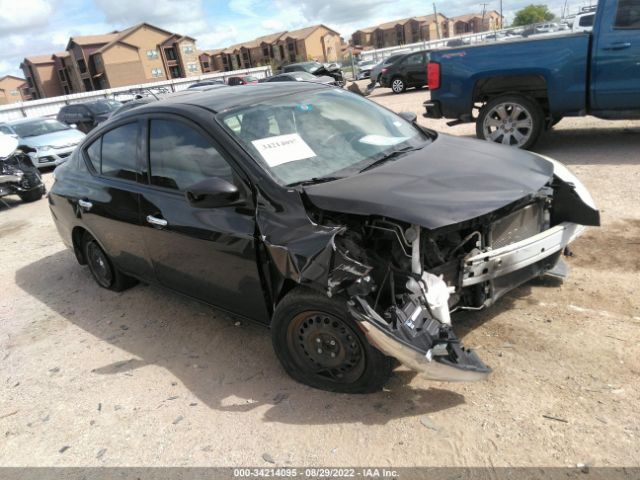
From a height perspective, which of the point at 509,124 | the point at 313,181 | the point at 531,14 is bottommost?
the point at 509,124

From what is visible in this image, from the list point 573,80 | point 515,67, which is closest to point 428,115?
point 515,67

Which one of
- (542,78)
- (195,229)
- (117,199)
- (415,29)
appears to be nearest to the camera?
(195,229)

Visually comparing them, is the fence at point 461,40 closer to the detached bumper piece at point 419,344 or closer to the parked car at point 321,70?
the parked car at point 321,70

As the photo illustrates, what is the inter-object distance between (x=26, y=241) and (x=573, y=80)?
8.23 m

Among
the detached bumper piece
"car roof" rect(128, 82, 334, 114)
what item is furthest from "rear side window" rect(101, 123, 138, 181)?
the detached bumper piece

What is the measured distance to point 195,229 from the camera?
11.2ft

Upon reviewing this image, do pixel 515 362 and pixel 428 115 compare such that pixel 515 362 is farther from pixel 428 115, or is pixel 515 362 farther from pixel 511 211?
pixel 428 115

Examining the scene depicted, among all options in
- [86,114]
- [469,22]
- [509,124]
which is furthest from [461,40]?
[469,22]

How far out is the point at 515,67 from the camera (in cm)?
718

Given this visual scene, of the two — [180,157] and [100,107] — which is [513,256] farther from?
[100,107]

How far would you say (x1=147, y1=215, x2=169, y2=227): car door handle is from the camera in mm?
3660

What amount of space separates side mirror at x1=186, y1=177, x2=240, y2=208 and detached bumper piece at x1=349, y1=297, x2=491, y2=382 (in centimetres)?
103

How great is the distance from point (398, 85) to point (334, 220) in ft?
61.3

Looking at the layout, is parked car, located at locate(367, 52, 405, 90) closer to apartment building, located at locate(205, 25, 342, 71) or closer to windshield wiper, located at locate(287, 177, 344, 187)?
windshield wiper, located at locate(287, 177, 344, 187)
